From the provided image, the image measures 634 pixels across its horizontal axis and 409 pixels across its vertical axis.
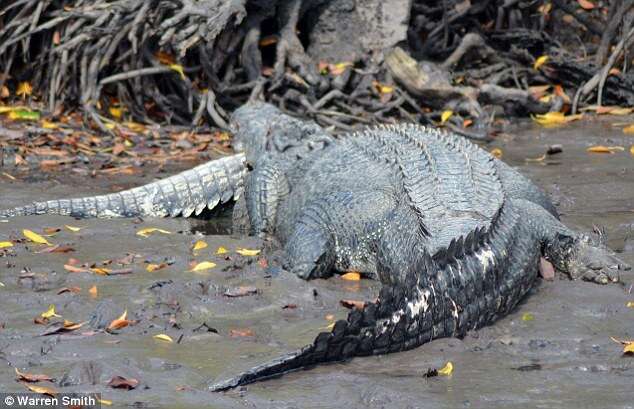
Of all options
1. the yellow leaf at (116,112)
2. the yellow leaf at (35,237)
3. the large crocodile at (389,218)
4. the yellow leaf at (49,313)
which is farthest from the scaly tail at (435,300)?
the yellow leaf at (116,112)

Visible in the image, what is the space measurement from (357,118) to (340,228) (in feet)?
12.2

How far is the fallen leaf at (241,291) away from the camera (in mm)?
5215

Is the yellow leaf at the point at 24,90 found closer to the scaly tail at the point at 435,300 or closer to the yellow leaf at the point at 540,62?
the yellow leaf at the point at 540,62

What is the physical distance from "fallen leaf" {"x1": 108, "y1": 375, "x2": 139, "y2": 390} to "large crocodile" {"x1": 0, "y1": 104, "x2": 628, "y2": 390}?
0.32 m

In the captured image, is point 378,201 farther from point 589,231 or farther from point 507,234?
point 589,231

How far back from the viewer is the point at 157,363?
4246mm

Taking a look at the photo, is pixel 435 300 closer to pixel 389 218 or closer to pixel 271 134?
pixel 389 218

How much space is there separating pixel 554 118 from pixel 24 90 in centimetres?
482

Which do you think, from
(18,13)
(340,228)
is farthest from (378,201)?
(18,13)

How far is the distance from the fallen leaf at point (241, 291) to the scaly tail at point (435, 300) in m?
0.69

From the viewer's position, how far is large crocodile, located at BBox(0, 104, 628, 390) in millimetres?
4480

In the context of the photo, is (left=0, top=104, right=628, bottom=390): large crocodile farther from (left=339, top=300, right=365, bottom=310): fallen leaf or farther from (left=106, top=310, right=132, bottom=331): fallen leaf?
(left=106, top=310, right=132, bottom=331): fallen leaf

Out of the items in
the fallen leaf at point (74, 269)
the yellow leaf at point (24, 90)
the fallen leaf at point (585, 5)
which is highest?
the fallen leaf at point (585, 5)

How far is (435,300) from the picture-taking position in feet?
14.9
